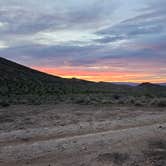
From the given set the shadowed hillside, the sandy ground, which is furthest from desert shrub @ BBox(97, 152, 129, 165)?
the shadowed hillside

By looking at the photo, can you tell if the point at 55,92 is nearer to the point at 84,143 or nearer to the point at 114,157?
the point at 84,143

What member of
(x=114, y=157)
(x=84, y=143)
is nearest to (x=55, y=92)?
(x=84, y=143)

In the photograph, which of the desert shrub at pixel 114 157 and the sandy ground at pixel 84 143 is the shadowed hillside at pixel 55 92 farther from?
the desert shrub at pixel 114 157

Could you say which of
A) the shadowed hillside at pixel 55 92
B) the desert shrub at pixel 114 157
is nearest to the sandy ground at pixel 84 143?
the desert shrub at pixel 114 157

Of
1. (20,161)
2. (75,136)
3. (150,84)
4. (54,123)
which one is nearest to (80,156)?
(20,161)

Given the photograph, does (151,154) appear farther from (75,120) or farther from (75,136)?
→ (75,120)

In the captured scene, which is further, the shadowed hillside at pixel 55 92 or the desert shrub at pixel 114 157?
the shadowed hillside at pixel 55 92

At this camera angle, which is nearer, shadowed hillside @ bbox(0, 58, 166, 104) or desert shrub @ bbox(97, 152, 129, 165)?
desert shrub @ bbox(97, 152, 129, 165)

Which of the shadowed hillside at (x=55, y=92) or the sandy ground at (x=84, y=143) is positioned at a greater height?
the shadowed hillside at (x=55, y=92)

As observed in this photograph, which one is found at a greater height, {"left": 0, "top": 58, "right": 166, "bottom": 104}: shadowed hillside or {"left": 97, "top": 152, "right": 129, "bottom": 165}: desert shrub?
{"left": 0, "top": 58, "right": 166, "bottom": 104}: shadowed hillside

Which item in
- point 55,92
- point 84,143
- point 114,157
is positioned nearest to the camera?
point 114,157

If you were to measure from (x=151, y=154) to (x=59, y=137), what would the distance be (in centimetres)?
334

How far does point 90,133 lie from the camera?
496 inches

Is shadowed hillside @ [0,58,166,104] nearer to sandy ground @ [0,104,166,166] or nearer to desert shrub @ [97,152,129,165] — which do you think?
sandy ground @ [0,104,166,166]
